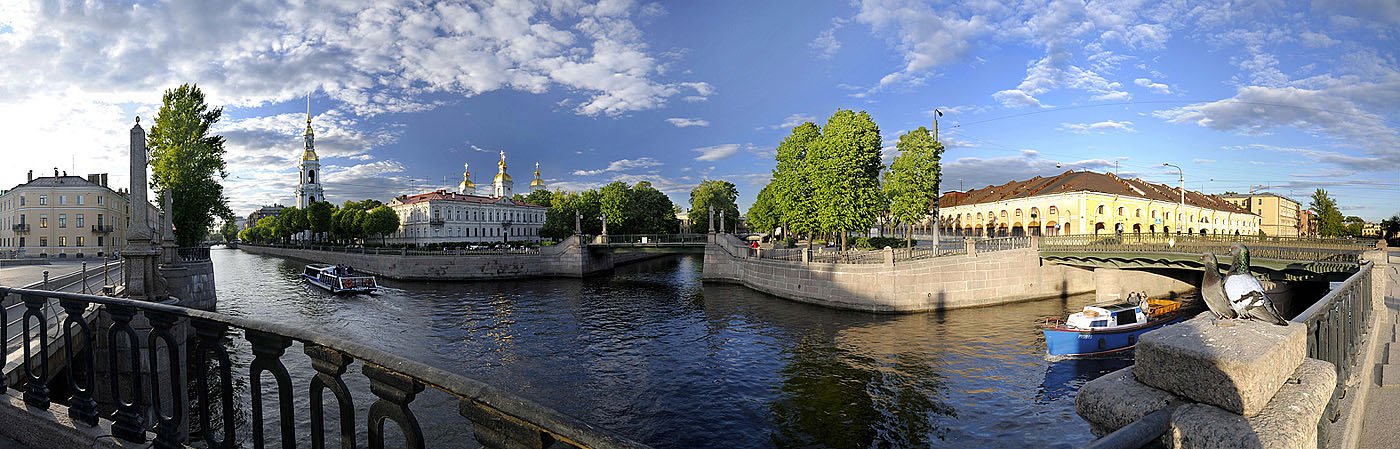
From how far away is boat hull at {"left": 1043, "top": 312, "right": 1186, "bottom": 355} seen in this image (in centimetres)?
1862

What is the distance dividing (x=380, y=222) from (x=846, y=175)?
71.0m

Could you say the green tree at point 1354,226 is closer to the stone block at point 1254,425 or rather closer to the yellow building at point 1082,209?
the yellow building at point 1082,209

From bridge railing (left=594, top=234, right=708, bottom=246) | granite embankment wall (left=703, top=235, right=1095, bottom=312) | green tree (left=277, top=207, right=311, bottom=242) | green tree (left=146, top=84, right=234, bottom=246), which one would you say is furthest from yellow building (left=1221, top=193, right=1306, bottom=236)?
green tree (left=277, top=207, right=311, bottom=242)

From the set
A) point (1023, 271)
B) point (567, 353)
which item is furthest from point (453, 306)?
point (1023, 271)

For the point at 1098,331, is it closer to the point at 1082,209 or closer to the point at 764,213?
the point at 1082,209

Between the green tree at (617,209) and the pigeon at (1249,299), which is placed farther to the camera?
the green tree at (617,209)

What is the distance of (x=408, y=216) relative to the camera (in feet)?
292

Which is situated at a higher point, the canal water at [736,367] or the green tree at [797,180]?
the green tree at [797,180]

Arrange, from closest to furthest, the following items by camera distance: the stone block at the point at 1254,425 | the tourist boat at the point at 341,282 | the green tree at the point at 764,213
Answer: the stone block at the point at 1254,425, the tourist boat at the point at 341,282, the green tree at the point at 764,213

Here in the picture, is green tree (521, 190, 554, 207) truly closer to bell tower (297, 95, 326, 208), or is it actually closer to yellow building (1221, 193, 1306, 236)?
bell tower (297, 95, 326, 208)

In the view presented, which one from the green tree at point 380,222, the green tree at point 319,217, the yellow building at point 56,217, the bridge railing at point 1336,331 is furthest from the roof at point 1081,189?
the green tree at point 319,217

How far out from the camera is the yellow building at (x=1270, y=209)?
10256cm

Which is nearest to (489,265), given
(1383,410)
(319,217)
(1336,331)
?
(1336,331)

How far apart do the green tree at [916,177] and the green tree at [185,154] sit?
150 feet
